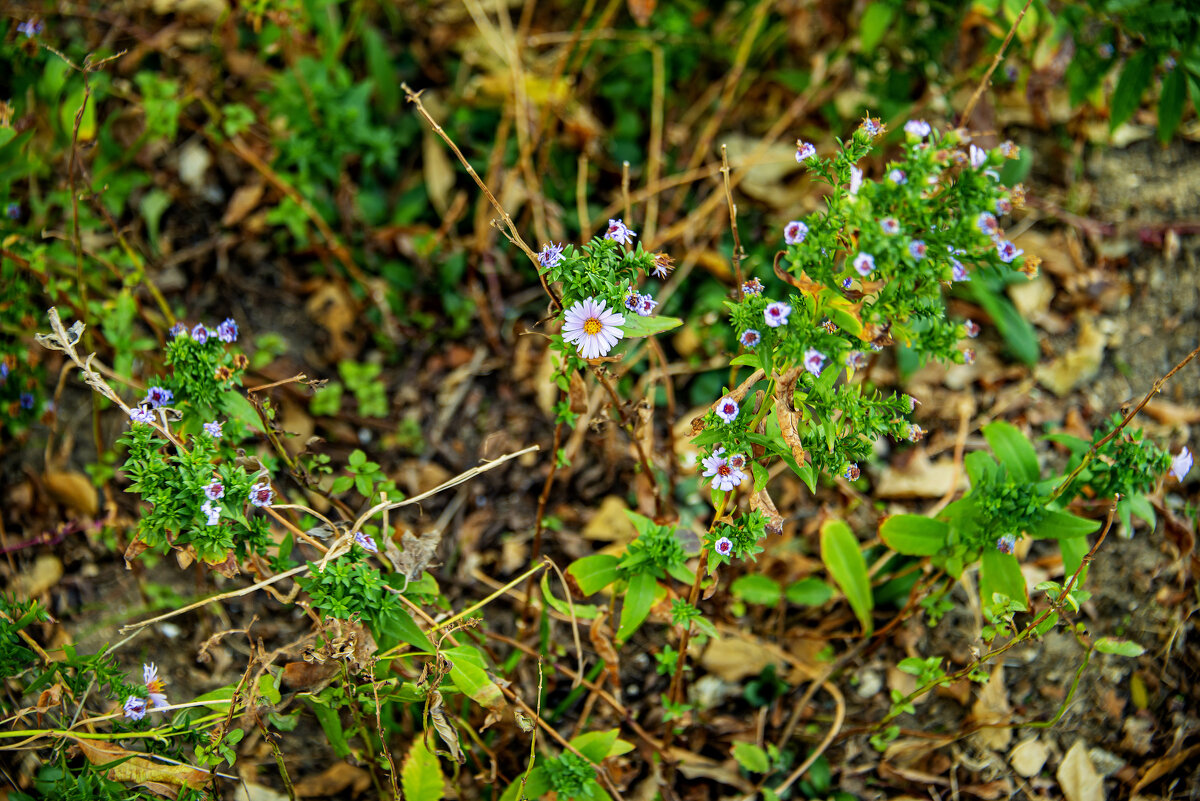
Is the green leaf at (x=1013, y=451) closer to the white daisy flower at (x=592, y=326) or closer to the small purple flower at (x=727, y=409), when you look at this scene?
the small purple flower at (x=727, y=409)

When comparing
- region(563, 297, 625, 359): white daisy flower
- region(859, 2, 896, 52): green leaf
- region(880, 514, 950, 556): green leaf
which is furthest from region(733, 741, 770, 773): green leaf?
region(859, 2, 896, 52): green leaf

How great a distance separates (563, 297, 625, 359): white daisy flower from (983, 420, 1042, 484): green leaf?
1129mm

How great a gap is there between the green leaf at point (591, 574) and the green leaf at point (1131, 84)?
215cm

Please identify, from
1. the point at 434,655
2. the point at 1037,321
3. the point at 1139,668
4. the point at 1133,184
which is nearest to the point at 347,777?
the point at 434,655

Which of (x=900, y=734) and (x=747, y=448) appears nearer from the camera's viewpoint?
(x=747, y=448)

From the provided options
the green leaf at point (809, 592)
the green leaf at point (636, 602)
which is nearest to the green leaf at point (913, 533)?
the green leaf at point (809, 592)

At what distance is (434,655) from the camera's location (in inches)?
70.5

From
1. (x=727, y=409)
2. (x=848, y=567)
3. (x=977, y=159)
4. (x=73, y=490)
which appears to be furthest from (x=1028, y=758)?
(x=73, y=490)

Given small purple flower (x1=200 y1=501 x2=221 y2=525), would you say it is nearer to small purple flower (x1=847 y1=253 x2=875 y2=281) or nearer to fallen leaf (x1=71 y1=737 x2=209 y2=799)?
fallen leaf (x1=71 y1=737 x2=209 y2=799)

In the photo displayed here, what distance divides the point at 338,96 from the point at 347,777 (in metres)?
2.35

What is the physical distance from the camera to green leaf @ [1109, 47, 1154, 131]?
8.04ft

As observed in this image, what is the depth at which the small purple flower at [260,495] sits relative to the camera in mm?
1739

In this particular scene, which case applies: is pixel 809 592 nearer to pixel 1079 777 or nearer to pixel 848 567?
pixel 848 567

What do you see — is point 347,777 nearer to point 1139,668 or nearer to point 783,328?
point 783,328
